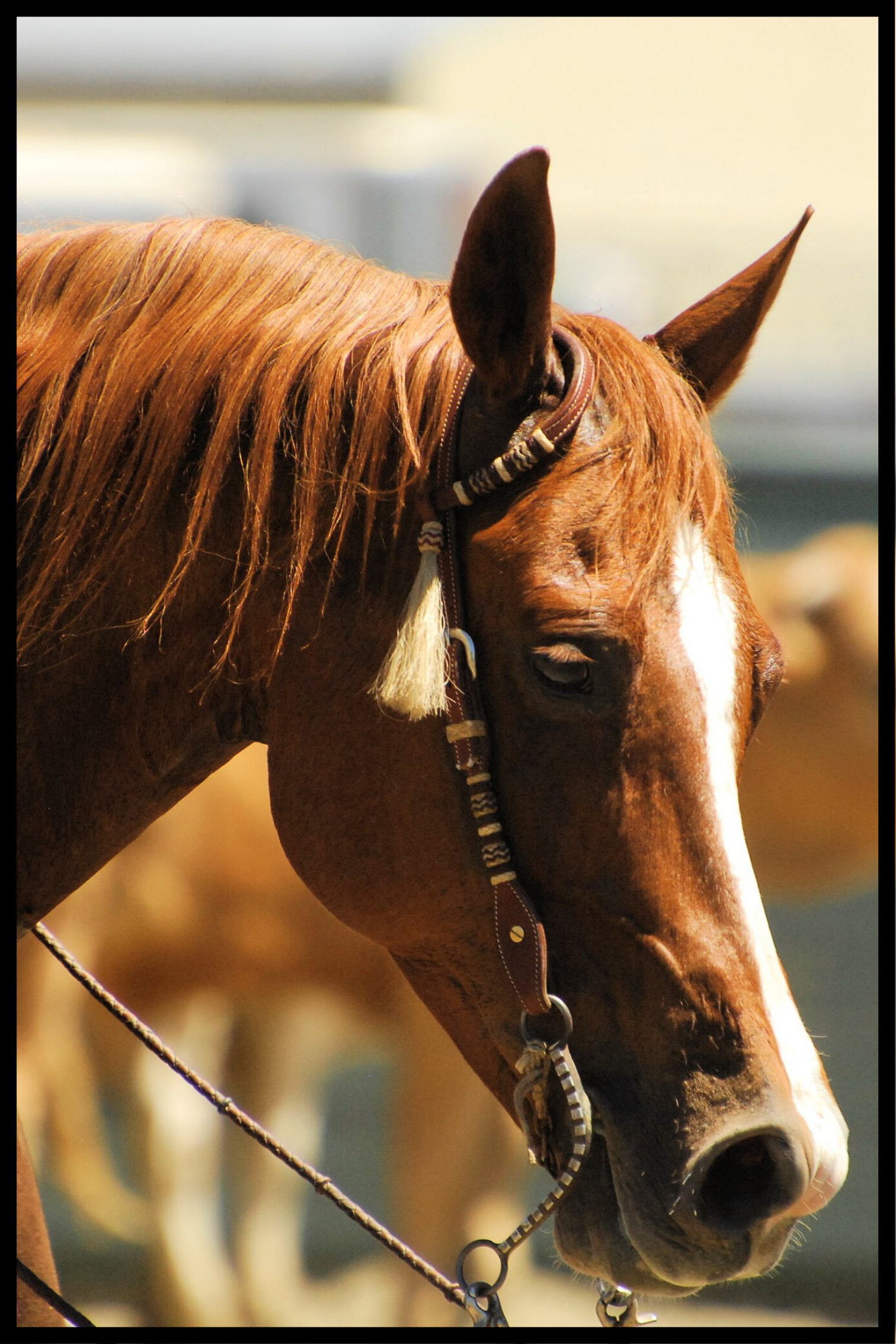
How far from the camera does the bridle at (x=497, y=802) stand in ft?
3.97

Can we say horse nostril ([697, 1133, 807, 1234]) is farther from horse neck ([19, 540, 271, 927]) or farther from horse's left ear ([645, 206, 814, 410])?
horse's left ear ([645, 206, 814, 410])

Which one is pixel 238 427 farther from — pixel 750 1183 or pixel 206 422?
pixel 750 1183

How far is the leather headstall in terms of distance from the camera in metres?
1.21

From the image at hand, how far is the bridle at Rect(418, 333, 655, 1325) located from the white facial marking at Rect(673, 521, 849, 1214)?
0.18 m

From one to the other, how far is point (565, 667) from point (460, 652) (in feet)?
0.36

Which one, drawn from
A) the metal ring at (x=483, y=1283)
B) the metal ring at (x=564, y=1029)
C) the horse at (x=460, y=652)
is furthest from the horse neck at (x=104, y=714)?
the metal ring at (x=483, y=1283)

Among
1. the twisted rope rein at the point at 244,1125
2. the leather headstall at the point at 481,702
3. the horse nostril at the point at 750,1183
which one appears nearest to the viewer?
the horse nostril at the point at 750,1183

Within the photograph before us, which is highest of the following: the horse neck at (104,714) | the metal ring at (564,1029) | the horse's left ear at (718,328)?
the horse's left ear at (718,328)

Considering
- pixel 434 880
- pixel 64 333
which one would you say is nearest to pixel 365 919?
pixel 434 880

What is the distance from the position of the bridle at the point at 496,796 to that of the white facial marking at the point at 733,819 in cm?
18

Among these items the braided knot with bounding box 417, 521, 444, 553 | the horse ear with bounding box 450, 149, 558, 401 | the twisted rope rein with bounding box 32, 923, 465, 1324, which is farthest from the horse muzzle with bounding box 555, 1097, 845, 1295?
the horse ear with bounding box 450, 149, 558, 401

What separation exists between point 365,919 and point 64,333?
0.71 m

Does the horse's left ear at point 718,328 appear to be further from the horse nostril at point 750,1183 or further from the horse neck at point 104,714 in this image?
the horse nostril at point 750,1183

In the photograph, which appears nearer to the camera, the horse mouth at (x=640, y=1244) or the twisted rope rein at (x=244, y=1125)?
the horse mouth at (x=640, y=1244)
